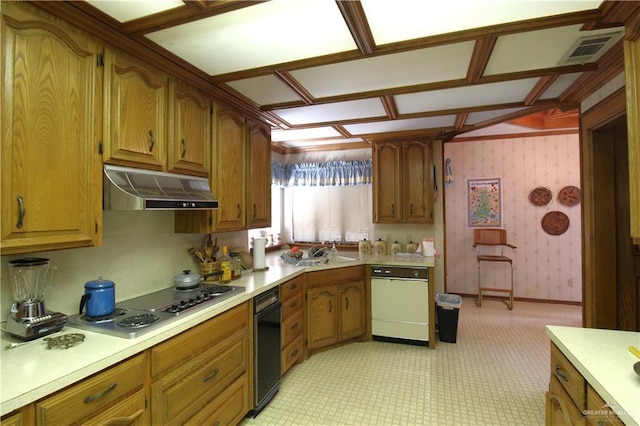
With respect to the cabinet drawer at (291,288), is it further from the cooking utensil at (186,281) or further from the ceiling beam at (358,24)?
the ceiling beam at (358,24)

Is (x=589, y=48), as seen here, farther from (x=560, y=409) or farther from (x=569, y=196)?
(x=569, y=196)

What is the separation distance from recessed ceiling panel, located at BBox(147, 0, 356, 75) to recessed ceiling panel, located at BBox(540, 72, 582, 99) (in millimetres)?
1671

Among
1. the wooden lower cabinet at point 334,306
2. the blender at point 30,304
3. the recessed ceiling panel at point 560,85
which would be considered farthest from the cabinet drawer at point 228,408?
the recessed ceiling panel at point 560,85

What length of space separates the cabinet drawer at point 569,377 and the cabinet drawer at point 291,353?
187cm

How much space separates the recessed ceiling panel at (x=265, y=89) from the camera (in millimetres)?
2252

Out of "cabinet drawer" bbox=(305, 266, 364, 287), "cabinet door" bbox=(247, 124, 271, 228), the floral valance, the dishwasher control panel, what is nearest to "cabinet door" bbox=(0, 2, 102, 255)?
"cabinet door" bbox=(247, 124, 271, 228)

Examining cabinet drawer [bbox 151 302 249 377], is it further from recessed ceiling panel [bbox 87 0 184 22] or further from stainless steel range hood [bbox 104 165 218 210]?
recessed ceiling panel [bbox 87 0 184 22]

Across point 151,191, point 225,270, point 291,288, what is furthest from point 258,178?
point 151,191

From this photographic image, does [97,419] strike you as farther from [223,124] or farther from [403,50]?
[403,50]

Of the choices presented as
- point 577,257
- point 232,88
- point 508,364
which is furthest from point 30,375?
point 577,257

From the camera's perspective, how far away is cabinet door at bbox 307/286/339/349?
302cm

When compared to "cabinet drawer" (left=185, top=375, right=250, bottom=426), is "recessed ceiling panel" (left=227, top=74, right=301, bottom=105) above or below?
above

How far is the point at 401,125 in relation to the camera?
11.3 feet

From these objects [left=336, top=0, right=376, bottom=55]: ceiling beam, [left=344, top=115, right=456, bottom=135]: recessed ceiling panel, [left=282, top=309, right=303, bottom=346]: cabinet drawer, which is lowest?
[left=282, top=309, right=303, bottom=346]: cabinet drawer
